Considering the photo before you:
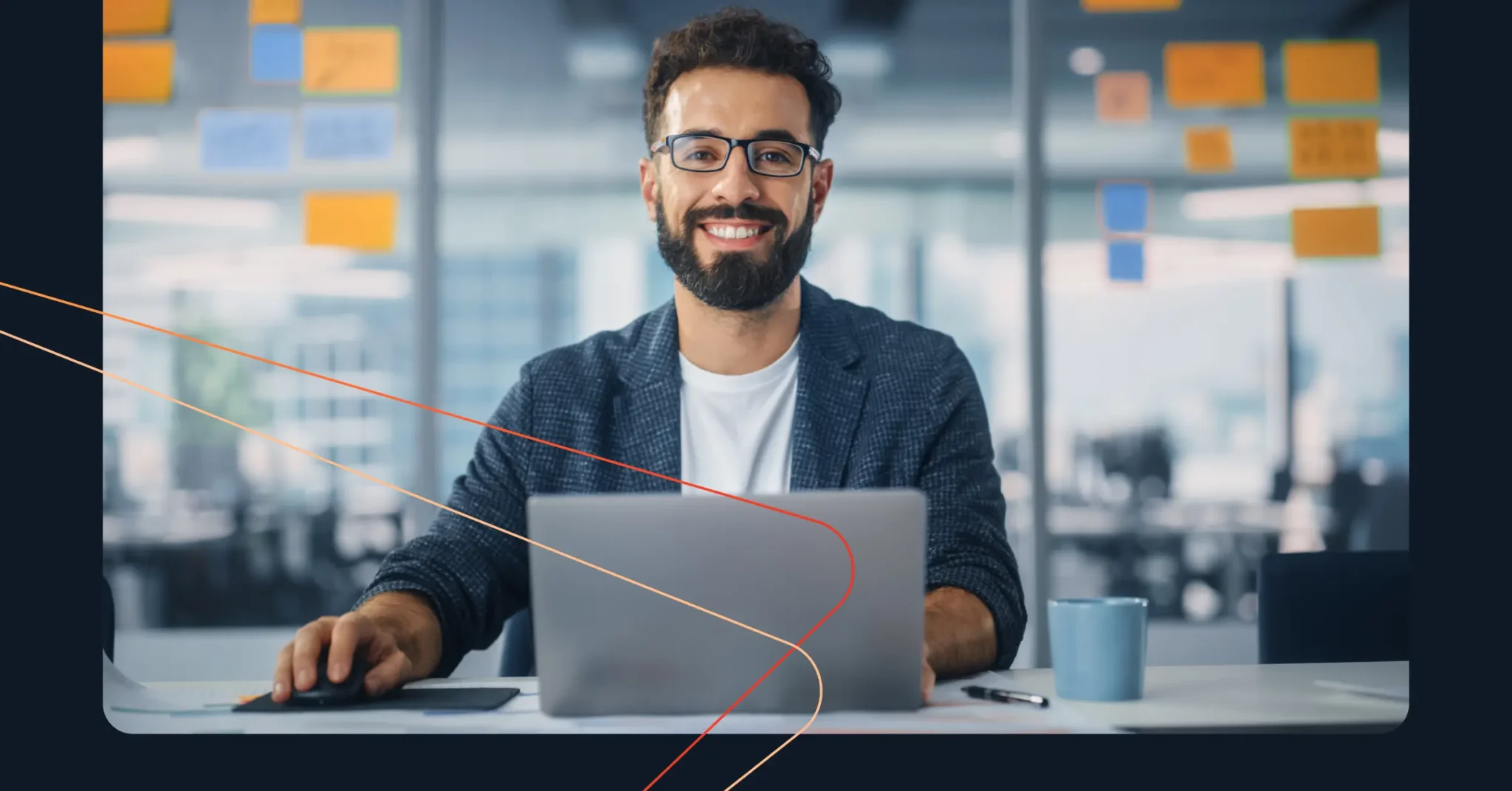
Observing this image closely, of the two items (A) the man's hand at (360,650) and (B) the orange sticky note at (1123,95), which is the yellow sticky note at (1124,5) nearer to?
(B) the orange sticky note at (1123,95)

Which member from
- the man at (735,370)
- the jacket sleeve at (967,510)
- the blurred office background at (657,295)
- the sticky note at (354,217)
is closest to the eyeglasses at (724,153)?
the man at (735,370)

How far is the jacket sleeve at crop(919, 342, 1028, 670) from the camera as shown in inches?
60.4

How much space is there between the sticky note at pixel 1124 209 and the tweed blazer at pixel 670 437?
58.4 inches

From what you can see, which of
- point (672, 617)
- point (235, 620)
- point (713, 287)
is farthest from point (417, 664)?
point (235, 620)

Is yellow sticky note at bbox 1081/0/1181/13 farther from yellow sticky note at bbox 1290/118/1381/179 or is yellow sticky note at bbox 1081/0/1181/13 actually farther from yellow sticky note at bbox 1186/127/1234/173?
yellow sticky note at bbox 1290/118/1381/179

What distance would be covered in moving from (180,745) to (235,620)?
2635 millimetres

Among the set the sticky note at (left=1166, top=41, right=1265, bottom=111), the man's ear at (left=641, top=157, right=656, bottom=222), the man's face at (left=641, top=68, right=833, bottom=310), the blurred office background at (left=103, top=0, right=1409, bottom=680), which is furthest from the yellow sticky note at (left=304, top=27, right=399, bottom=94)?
the sticky note at (left=1166, top=41, right=1265, bottom=111)

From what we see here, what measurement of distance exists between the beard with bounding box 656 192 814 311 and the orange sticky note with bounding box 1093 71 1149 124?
1672mm

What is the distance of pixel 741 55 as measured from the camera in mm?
1946

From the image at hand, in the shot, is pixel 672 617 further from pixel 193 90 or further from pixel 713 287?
pixel 193 90

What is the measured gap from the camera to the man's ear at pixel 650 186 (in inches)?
80.6

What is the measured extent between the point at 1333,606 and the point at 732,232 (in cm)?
106

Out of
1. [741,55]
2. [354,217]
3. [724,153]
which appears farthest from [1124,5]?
[354,217]

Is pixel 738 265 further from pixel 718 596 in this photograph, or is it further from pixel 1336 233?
pixel 1336 233
